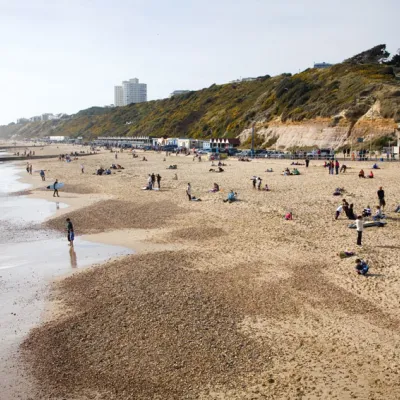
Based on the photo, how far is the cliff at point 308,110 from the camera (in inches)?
1897

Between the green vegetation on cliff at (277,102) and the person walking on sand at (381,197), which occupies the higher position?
the green vegetation on cliff at (277,102)

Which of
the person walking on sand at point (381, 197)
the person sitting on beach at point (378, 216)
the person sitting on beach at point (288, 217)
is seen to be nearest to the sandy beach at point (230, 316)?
the person sitting on beach at point (288, 217)

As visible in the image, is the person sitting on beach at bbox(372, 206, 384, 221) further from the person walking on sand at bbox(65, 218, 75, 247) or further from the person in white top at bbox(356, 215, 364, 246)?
the person walking on sand at bbox(65, 218, 75, 247)

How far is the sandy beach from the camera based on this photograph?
765 centimetres

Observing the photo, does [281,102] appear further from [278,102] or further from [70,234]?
[70,234]

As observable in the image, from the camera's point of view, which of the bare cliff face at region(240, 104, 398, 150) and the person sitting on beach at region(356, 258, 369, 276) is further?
the bare cliff face at region(240, 104, 398, 150)

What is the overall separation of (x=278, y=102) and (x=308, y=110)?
1494 centimetres

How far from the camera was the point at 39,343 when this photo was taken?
31.0 feet

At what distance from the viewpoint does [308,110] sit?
195 feet

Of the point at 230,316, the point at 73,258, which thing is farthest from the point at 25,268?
the point at 230,316

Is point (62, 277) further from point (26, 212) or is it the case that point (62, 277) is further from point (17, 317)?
point (26, 212)

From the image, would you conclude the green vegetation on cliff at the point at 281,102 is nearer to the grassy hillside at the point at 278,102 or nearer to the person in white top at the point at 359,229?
the grassy hillside at the point at 278,102

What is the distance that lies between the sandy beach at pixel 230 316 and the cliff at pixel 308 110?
32.0 m

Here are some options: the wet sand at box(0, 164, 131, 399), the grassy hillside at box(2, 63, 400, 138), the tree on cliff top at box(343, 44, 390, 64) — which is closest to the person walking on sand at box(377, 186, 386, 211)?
the wet sand at box(0, 164, 131, 399)
